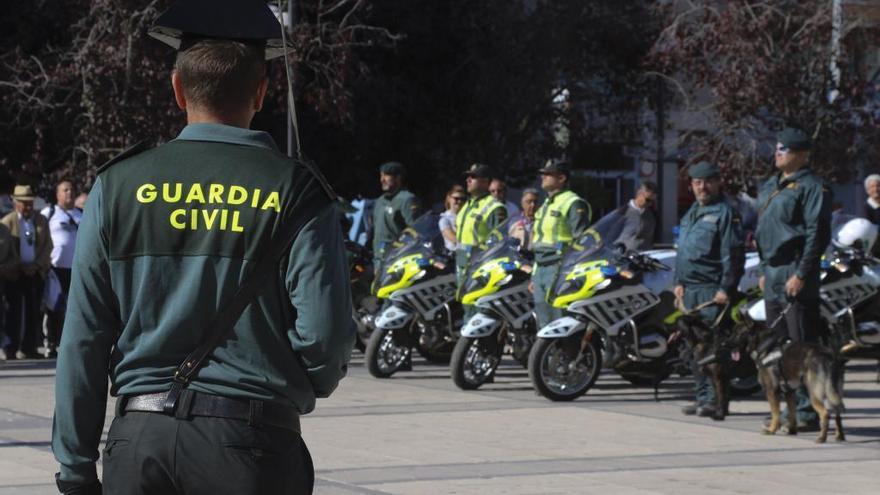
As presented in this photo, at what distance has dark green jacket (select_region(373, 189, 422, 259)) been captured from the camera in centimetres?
1677

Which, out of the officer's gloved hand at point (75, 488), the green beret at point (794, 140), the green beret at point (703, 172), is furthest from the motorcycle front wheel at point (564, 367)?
the officer's gloved hand at point (75, 488)

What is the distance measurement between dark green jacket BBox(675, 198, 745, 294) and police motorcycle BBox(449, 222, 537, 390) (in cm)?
212

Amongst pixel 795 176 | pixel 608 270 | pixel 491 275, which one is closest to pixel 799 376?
pixel 795 176

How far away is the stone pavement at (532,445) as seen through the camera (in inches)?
347

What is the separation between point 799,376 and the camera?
431 inches

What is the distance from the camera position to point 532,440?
35.2ft

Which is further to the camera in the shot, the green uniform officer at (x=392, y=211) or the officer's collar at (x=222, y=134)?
the green uniform officer at (x=392, y=211)

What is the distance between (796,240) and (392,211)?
249 inches

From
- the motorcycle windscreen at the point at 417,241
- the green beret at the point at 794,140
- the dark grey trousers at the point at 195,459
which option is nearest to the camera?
the dark grey trousers at the point at 195,459

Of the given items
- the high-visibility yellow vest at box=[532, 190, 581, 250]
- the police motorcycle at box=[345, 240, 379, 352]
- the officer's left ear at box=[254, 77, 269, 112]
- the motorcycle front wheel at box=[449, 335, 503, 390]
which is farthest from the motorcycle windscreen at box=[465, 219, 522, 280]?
the officer's left ear at box=[254, 77, 269, 112]

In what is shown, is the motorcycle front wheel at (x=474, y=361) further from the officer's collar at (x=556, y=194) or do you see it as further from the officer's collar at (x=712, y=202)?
the officer's collar at (x=712, y=202)

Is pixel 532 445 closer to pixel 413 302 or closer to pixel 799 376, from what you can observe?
pixel 799 376

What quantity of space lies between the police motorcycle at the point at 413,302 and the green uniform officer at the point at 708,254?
3314 millimetres

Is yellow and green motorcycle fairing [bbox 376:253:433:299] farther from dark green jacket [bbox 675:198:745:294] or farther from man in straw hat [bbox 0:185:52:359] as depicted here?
man in straw hat [bbox 0:185:52:359]
